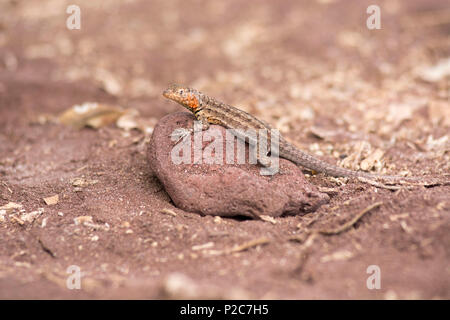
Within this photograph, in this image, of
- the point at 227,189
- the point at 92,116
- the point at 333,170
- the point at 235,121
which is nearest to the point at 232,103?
the point at 92,116

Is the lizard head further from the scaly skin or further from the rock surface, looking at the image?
the rock surface

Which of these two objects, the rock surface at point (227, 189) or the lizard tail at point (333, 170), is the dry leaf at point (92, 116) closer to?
the rock surface at point (227, 189)

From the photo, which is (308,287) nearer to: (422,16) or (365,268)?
(365,268)

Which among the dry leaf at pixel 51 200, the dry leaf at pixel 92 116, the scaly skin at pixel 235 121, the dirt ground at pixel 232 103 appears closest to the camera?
the dirt ground at pixel 232 103

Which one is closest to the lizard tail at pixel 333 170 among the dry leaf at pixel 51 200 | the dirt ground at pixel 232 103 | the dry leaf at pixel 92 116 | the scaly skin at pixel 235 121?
the scaly skin at pixel 235 121

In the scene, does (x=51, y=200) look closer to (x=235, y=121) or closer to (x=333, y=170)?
(x=235, y=121)

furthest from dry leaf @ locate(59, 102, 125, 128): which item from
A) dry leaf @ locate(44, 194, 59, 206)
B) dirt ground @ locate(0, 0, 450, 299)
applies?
dry leaf @ locate(44, 194, 59, 206)

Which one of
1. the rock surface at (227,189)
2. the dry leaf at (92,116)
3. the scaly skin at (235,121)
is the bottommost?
the rock surface at (227,189)
